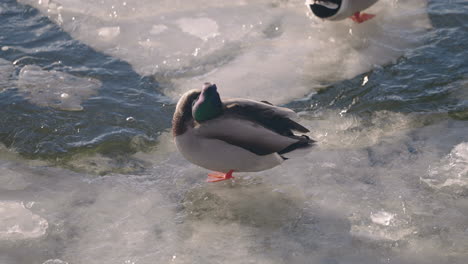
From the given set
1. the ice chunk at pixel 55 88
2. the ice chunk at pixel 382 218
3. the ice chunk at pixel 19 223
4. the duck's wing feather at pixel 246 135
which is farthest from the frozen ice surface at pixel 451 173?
the ice chunk at pixel 55 88

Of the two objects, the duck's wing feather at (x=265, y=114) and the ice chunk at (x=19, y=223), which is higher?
the duck's wing feather at (x=265, y=114)

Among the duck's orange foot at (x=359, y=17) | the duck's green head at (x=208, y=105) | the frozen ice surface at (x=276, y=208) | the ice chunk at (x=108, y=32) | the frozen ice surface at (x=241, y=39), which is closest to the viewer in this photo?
the frozen ice surface at (x=276, y=208)

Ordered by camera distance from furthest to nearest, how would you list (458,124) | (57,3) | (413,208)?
(57,3), (458,124), (413,208)

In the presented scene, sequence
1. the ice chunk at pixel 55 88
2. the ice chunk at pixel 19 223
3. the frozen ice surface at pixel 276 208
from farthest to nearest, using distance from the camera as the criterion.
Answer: the ice chunk at pixel 55 88
the ice chunk at pixel 19 223
the frozen ice surface at pixel 276 208

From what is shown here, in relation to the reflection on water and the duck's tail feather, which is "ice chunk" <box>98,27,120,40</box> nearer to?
the reflection on water

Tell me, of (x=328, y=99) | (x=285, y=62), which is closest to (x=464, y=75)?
(x=328, y=99)

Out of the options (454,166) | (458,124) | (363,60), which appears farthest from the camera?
(363,60)

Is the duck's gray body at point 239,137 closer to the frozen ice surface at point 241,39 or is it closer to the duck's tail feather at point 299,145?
the duck's tail feather at point 299,145

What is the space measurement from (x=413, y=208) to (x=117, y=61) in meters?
3.05

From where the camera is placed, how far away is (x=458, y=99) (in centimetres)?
475

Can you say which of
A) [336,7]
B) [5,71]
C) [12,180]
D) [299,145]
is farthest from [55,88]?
[336,7]

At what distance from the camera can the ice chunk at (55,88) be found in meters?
4.90

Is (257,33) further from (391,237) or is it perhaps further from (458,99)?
(391,237)

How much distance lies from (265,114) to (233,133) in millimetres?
236
